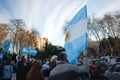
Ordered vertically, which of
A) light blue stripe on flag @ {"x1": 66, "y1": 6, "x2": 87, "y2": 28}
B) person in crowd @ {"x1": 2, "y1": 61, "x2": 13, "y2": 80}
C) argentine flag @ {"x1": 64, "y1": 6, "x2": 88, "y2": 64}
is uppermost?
light blue stripe on flag @ {"x1": 66, "y1": 6, "x2": 87, "y2": 28}

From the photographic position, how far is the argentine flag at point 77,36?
5.39 m

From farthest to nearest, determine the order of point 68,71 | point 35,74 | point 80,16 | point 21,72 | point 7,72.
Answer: point 7,72 < point 21,72 < point 35,74 < point 80,16 < point 68,71

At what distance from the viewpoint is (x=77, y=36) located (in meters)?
5.56

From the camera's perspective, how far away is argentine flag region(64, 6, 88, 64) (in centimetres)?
539

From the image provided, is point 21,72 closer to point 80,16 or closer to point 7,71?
point 7,71

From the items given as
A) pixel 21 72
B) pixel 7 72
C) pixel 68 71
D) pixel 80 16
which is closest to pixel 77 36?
pixel 80 16

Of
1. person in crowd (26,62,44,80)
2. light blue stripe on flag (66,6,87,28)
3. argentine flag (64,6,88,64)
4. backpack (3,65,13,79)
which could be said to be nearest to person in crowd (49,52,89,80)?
argentine flag (64,6,88,64)

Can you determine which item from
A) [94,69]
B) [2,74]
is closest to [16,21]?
[94,69]

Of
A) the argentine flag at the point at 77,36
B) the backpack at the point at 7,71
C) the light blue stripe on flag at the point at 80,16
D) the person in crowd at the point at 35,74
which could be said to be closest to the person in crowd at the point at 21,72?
the backpack at the point at 7,71

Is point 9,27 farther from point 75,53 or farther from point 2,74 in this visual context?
point 75,53

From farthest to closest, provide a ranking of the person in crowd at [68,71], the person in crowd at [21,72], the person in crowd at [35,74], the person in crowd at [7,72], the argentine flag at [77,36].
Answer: the person in crowd at [7,72], the person in crowd at [21,72], the person in crowd at [35,74], the argentine flag at [77,36], the person in crowd at [68,71]

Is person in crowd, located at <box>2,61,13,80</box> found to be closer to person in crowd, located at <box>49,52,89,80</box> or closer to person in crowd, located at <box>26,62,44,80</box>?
person in crowd, located at <box>26,62,44,80</box>

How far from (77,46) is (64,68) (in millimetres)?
913

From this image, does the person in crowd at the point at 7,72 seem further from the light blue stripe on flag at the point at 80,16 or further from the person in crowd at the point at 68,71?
the person in crowd at the point at 68,71
